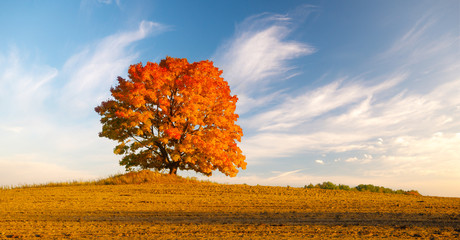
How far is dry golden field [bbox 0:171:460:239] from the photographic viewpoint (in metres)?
7.86

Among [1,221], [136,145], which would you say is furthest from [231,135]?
[1,221]

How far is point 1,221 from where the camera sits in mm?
10203

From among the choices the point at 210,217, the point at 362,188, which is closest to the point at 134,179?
the point at 210,217

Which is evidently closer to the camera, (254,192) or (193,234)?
(193,234)

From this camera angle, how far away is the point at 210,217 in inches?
399

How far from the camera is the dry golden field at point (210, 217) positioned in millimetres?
7859

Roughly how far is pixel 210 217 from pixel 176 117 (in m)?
11.7

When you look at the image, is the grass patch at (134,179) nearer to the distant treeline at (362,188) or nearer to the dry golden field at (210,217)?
the dry golden field at (210,217)

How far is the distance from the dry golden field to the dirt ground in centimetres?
2

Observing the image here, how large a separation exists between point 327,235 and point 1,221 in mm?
9512

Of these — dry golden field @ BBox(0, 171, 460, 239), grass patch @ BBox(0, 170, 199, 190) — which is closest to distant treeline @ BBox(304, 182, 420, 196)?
dry golden field @ BBox(0, 171, 460, 239)

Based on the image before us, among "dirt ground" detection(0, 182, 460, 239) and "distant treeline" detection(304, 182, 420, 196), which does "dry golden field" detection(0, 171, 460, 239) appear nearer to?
"dirt ground" detection(0, 182, 460, 239)

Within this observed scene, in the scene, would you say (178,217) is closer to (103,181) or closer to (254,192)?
(254,192)

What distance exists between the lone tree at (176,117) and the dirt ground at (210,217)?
496 centimetres
